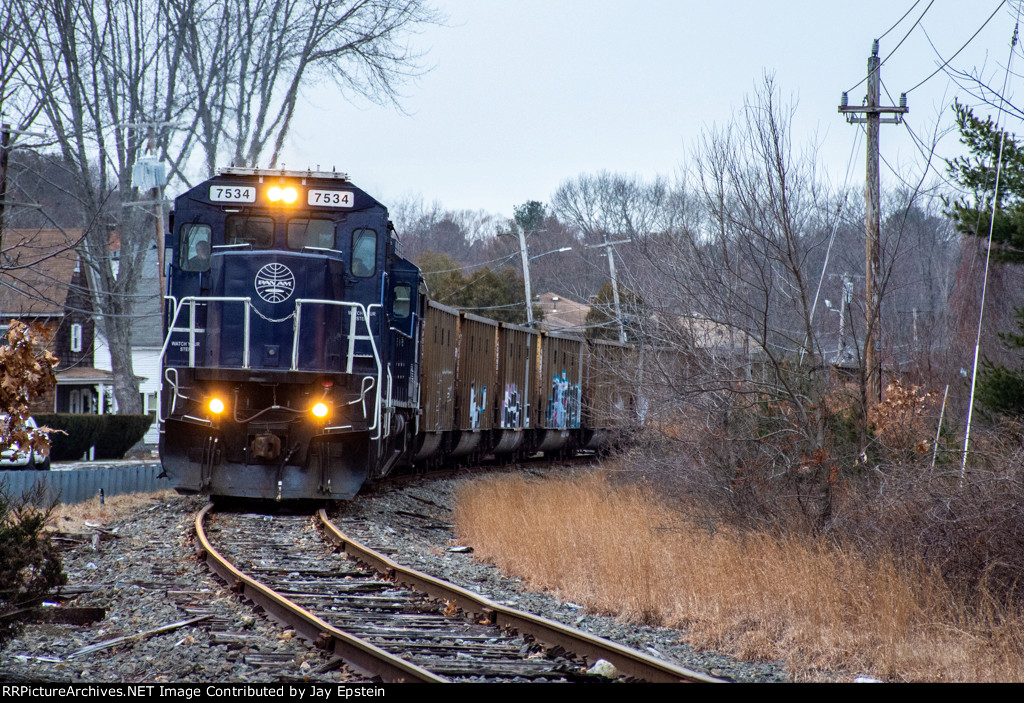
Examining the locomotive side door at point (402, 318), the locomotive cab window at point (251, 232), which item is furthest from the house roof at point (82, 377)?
the locomotive cab window at point (251, 232)

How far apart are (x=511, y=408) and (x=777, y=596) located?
1432 cm

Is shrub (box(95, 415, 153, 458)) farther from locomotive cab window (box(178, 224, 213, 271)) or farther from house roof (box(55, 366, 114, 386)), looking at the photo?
locomotive cab window (box(178, 224, 213, 271))

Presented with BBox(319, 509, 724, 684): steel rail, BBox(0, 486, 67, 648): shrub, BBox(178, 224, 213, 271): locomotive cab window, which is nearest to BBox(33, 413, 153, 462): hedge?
BBox(178, 224, 213, 271): locomotive cab window

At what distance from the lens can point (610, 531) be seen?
10695 mm

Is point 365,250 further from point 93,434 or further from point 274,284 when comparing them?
point 93,434

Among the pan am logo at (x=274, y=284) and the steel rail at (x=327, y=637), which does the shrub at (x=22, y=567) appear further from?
the pan am logo at (x=274, y=284)

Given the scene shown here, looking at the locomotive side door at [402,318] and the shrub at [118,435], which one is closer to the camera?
the locomotive side door at [402,318]

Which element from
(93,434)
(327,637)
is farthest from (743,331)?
(93,434)

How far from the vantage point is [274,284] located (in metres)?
11.6

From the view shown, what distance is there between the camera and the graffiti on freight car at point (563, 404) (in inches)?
945

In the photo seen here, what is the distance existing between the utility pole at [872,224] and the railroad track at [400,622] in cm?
514

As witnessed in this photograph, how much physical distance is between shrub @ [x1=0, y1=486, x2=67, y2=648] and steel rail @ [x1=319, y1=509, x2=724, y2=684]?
8.86ft
